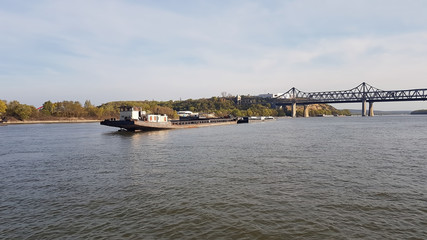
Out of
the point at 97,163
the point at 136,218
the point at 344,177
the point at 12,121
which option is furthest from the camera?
the point at 12,121

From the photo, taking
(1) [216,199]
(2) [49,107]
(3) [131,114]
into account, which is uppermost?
(2) [49,107]

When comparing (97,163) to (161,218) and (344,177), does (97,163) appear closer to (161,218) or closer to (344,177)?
(161,218)

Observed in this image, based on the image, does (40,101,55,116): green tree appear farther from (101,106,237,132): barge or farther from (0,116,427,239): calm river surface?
(0,116,427,239): calm river surface

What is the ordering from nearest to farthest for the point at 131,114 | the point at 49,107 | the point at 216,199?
the point at 216,199, the point at 131,114, the point at 49,107

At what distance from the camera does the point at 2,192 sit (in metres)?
16.6

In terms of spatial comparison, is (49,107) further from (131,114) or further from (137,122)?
(137,122)

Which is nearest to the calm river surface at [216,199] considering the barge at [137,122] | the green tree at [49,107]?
the barge at [137,122]

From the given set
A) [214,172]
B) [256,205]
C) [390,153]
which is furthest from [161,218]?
[390,153]

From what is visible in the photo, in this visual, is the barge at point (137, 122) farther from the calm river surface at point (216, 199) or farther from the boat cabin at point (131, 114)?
the calm river surface at point (216, 199)

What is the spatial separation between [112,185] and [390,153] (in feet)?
93.4

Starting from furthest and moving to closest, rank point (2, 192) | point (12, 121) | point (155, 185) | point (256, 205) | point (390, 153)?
point (12, 121)
point (390, 153)
point (155, 185)
point (2, 192)
point (256, 205)

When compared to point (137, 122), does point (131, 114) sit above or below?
above

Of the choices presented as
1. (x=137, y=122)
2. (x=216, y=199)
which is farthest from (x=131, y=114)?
(x=216, y=199)

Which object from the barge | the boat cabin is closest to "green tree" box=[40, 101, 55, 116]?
the barge
